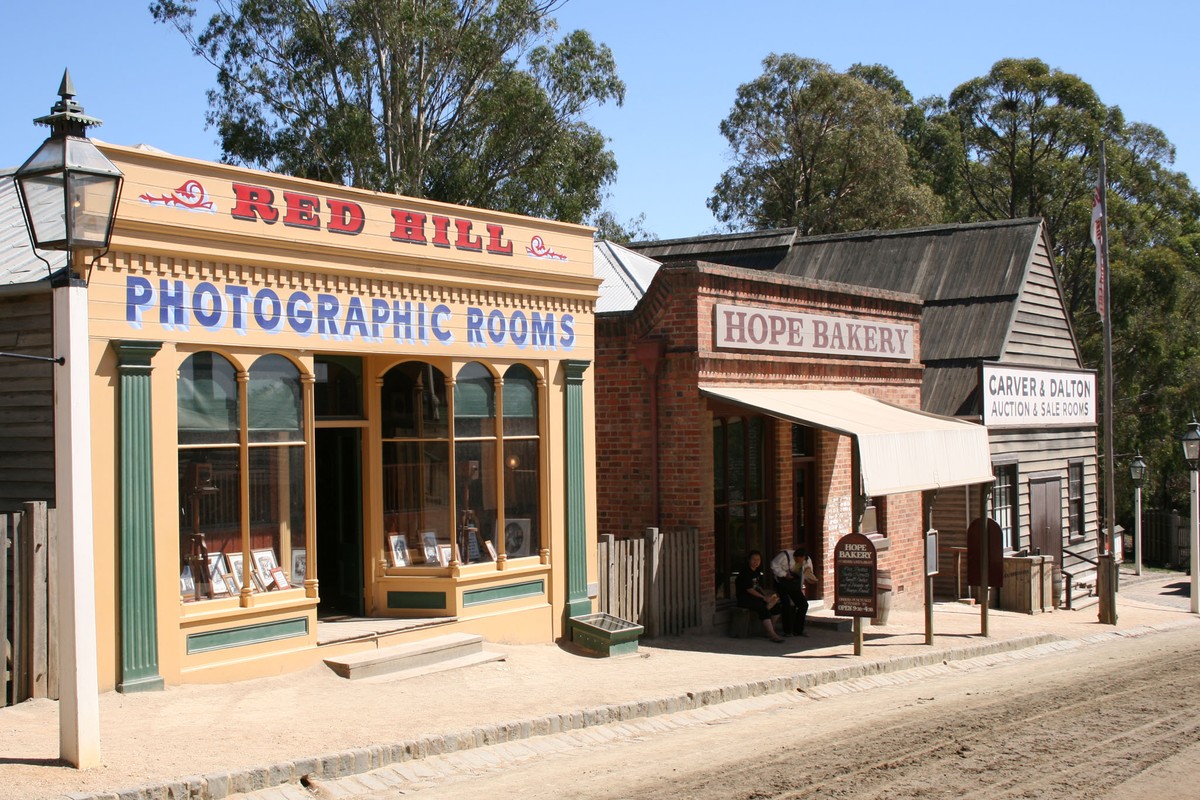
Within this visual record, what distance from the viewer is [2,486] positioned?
9.72m

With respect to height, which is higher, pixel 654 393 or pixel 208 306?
pixel 208 306

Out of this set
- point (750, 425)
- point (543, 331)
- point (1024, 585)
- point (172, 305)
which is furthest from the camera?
point (1024, 585)

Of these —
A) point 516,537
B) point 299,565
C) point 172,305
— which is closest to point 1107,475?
point 516,537

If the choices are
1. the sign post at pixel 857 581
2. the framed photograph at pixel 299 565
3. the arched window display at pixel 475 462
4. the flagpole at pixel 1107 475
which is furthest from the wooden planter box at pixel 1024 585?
the framed photograph at pixel 299 565

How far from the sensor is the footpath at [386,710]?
7395 millimetres

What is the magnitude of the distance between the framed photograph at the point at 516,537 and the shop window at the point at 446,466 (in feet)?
0.04

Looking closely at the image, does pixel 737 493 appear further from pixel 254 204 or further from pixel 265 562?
pixel 254 204

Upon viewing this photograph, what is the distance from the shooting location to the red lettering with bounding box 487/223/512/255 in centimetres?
1241

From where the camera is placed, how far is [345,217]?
11000mm

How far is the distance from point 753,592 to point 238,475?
22.1 ft

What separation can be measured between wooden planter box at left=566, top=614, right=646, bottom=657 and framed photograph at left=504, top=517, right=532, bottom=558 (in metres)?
0.97

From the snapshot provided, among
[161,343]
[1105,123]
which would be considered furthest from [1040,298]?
[1105,123]

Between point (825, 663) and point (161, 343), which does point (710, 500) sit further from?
point (161, 343)

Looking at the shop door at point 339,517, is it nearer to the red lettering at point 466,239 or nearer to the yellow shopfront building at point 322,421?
the yellow shopfront building at point 322,421
